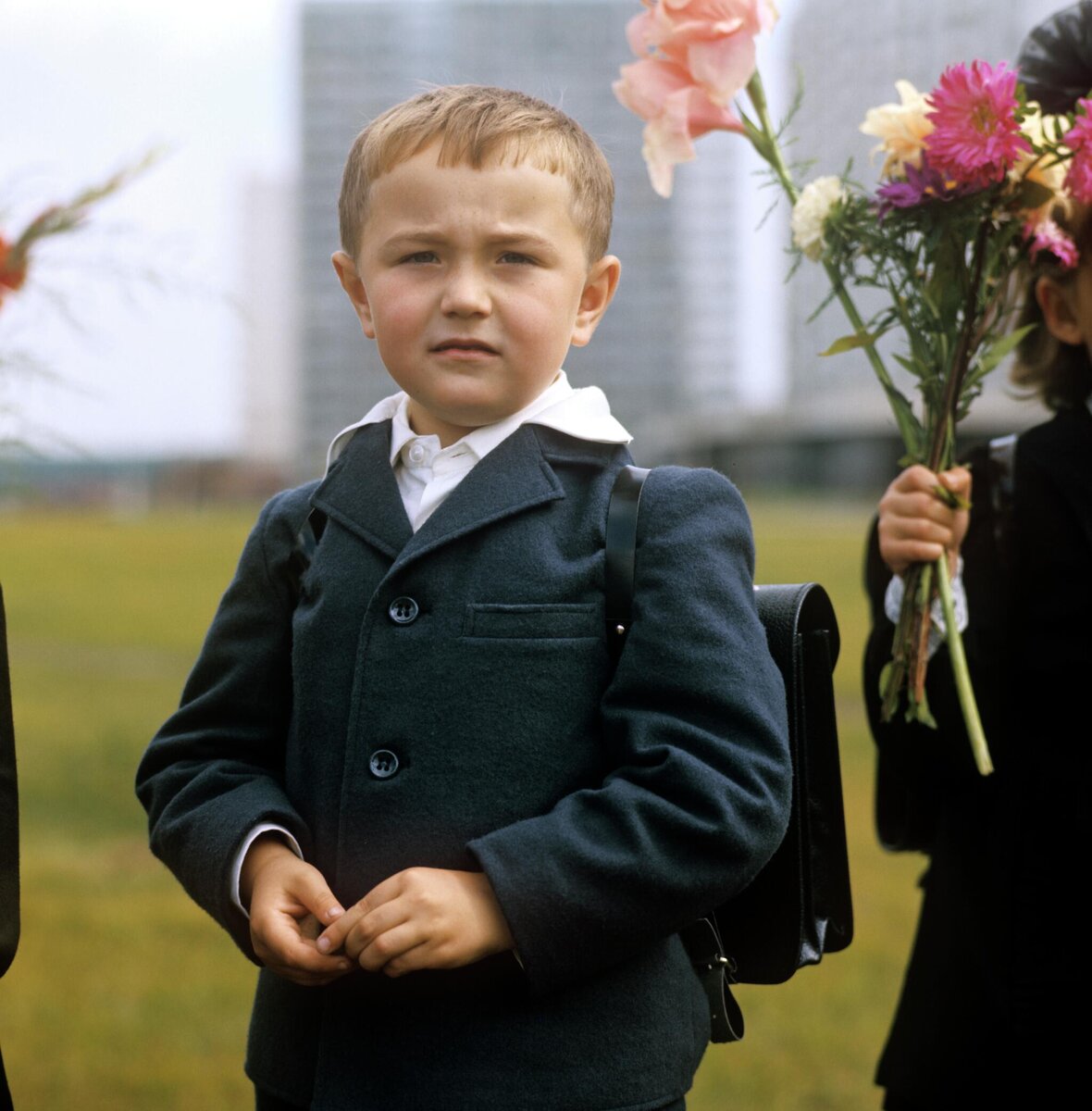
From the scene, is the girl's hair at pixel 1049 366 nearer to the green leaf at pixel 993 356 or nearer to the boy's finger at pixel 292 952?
the green leaf at pixel 993 356

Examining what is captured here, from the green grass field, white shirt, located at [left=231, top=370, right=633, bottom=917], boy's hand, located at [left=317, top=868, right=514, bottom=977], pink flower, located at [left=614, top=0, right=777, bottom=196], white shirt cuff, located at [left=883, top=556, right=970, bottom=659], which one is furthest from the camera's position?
the green grass field

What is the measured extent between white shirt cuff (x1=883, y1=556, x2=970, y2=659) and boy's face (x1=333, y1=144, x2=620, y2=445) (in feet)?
2.45

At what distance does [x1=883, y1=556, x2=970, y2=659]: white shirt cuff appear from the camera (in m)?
2.02

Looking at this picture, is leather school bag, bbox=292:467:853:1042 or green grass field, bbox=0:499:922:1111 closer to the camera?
leather school bag, bbox=292:467:853:1042

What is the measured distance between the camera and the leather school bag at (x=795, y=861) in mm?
1635

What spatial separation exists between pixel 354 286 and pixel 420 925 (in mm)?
742

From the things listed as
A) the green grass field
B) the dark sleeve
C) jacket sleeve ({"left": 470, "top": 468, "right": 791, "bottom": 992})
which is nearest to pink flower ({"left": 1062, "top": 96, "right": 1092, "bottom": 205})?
jacket sleeve ({"left": 470, "top": 468, "right": 791, "bottom": 992})

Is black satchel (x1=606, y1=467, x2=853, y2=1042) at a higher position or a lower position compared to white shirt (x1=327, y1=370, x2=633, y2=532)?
lower

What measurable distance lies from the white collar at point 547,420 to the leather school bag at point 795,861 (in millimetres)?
78

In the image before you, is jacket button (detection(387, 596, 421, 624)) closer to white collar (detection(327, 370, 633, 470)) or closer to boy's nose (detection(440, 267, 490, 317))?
white collar (detection(327, 370, 633, 470))

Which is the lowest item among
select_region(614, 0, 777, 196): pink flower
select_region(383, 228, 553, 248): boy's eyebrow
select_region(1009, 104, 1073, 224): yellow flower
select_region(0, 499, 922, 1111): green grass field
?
select_region(0, 499, 922, 1111): green grass field

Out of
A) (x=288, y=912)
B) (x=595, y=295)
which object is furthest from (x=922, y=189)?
(x=288, y=912)

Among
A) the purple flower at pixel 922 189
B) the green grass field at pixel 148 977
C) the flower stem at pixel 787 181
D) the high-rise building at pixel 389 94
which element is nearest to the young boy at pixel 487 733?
the flower stem at pixel 787 181

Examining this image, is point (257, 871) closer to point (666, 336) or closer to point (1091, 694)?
point (1091, 694)
